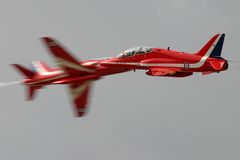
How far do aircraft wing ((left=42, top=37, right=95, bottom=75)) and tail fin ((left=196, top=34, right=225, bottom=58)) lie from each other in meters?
11.7

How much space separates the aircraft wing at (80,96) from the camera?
87.1m

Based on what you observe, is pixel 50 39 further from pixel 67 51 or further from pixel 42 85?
pixel 42 85

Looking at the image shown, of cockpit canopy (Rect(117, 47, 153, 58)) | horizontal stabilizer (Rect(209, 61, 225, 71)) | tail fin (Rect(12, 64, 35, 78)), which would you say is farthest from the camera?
tail fin (Rect(12, 64, 35, 78))

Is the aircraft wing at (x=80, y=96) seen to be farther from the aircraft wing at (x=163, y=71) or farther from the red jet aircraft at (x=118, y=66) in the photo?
the aircraft wing at (x=163, y=71)

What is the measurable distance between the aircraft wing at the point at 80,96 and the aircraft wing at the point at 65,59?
1332 mm

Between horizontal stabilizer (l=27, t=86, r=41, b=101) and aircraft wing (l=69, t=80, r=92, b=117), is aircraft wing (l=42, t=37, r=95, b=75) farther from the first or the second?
horizontal stabilizer (l=27, t=86, r=41, b=101)

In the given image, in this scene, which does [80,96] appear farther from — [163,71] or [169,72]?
[169,72]

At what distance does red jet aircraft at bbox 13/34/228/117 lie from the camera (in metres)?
82.2

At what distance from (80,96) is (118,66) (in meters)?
5.16

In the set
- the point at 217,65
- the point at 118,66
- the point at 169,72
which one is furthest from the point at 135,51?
the point at 217,65

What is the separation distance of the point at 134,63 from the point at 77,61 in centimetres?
571

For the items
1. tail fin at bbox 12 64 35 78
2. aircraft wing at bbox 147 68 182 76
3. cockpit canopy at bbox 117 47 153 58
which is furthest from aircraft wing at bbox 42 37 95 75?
aircraft wing at bbox 147 68 182 76

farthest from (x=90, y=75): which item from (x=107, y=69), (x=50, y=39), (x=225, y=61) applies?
(x=225, y=61)

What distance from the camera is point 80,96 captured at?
3438 inches
